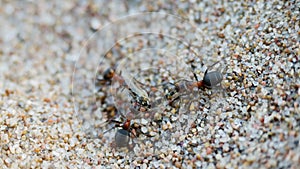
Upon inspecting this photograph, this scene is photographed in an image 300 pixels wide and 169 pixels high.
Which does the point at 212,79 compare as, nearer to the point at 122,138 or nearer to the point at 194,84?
the point at 194,84

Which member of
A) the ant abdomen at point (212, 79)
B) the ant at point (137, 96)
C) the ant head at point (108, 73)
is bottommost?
the ant at point (137, 96)

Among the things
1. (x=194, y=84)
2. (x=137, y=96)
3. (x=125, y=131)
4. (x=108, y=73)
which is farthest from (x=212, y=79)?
(x=108, y=73)

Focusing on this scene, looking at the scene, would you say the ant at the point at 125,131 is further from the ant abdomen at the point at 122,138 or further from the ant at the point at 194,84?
the ant at the point at 194,84

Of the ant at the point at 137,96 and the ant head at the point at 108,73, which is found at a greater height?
the ant head at the point at 108,73

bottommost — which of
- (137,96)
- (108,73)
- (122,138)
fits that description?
(122,138)

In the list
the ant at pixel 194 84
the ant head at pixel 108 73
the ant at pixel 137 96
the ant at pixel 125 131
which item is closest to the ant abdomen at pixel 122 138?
the ant at pixel 125 131

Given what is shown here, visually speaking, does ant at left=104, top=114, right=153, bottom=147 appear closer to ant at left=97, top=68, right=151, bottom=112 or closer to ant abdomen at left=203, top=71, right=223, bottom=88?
ant at left=97, top=68, right=151, bottom=112

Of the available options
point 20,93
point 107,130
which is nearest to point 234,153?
point 107,130
